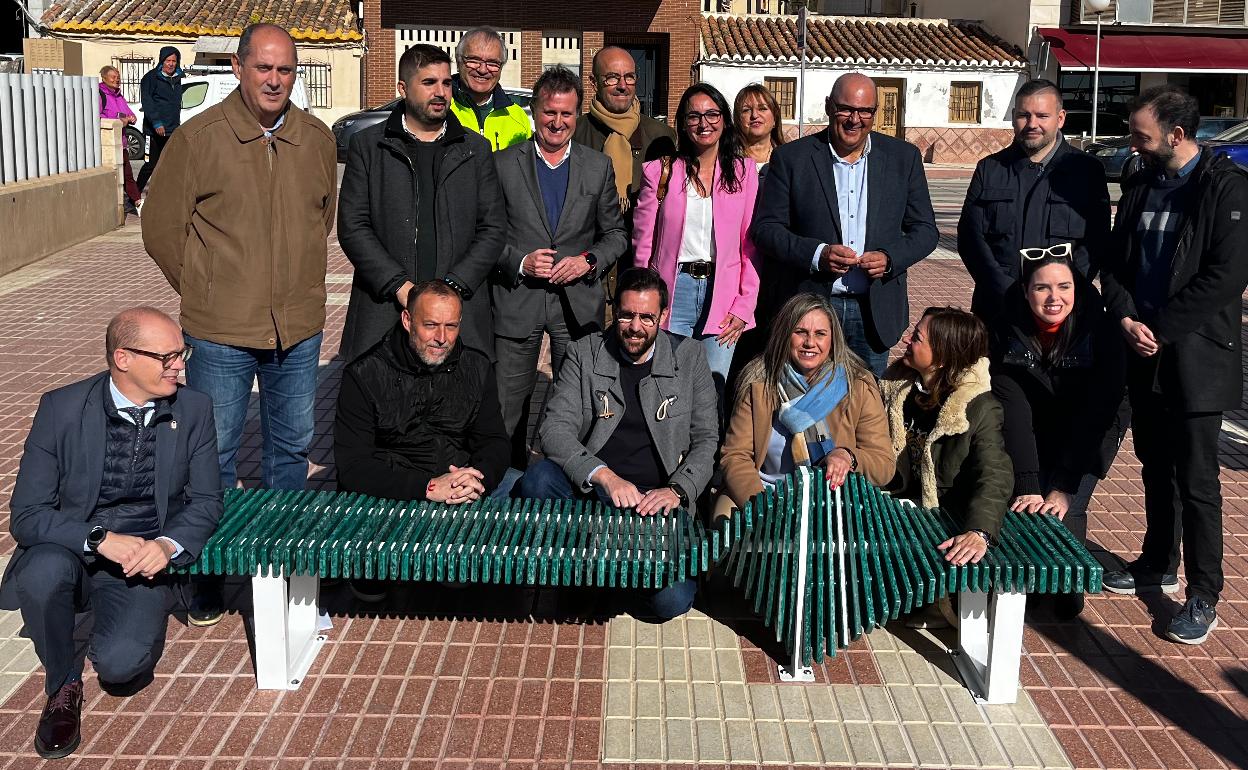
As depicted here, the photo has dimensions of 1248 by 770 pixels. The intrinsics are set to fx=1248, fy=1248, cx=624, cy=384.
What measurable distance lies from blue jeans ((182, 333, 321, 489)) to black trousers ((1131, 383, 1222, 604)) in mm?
3320

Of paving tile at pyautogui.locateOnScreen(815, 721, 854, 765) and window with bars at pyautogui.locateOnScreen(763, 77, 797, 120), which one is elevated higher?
window with bars at pyautogui.locateOnScreen(763, 77, 797, 120)

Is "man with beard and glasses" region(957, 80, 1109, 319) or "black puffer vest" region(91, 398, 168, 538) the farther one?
"man with beard and glasses" region(957, 80, 1109, 319)

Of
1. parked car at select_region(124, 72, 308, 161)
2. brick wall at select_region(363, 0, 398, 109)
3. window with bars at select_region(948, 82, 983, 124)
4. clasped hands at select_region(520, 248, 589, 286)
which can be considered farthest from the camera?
window with bars at select_region(948, 82, 983, 124)

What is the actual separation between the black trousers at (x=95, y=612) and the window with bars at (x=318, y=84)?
27.2m

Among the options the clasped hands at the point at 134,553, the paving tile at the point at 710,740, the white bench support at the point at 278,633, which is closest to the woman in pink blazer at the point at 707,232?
the paving tile at the point at 710,740

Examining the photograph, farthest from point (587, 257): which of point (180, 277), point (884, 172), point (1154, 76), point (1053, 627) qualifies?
point (1154, 76)

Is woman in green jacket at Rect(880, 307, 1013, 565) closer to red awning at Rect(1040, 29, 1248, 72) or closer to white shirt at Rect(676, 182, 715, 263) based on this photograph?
white shirt at Rect(676, 182, 715, 263)

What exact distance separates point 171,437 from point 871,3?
145 ft

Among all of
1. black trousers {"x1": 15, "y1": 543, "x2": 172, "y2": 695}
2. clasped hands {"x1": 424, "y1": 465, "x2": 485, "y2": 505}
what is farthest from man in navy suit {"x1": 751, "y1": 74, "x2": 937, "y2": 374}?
black trousers {"x1": 15, "y1": 543, "x2": 172, "y2": 695}

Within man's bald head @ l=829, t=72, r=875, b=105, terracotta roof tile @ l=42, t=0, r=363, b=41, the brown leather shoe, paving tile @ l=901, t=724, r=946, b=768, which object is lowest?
paving tile @ l=901, t=724, r=946, b=768

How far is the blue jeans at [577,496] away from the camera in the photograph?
463cm

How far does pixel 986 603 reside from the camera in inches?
170

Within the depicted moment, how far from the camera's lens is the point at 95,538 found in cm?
395

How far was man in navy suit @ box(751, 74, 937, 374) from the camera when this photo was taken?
17.7 feet
